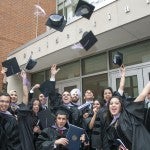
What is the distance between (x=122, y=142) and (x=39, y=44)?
5968 mm

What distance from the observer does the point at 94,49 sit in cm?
827

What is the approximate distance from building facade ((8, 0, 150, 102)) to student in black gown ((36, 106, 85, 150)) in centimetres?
267

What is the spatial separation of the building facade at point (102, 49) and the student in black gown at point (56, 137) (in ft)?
8.74

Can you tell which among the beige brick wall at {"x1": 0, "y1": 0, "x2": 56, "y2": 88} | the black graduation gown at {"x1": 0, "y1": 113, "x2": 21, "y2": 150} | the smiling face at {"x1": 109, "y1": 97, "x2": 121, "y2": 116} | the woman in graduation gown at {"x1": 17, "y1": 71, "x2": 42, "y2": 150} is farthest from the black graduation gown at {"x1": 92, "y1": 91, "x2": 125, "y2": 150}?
the beige brick wall at {"x1": 0, "y1": 0, "x2": 56, "y2": 88}

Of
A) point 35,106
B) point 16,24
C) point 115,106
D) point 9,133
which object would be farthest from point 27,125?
point 16,24

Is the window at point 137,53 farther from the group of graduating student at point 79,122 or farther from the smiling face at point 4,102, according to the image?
the smiling face at point 4,102

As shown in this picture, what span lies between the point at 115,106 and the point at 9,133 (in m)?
1.54

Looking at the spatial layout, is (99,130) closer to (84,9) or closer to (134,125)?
(134,125)

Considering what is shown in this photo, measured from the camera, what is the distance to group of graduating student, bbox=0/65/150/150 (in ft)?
12.5

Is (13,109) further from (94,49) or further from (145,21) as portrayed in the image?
(94,49)

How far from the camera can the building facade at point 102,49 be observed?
21.2 ft

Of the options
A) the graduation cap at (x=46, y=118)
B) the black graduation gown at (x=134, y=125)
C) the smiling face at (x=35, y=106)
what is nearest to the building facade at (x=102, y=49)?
the smiling face at (x=35, y=106)

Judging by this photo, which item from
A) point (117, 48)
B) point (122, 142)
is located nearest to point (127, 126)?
point (122, 142)

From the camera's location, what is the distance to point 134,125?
3754mm
